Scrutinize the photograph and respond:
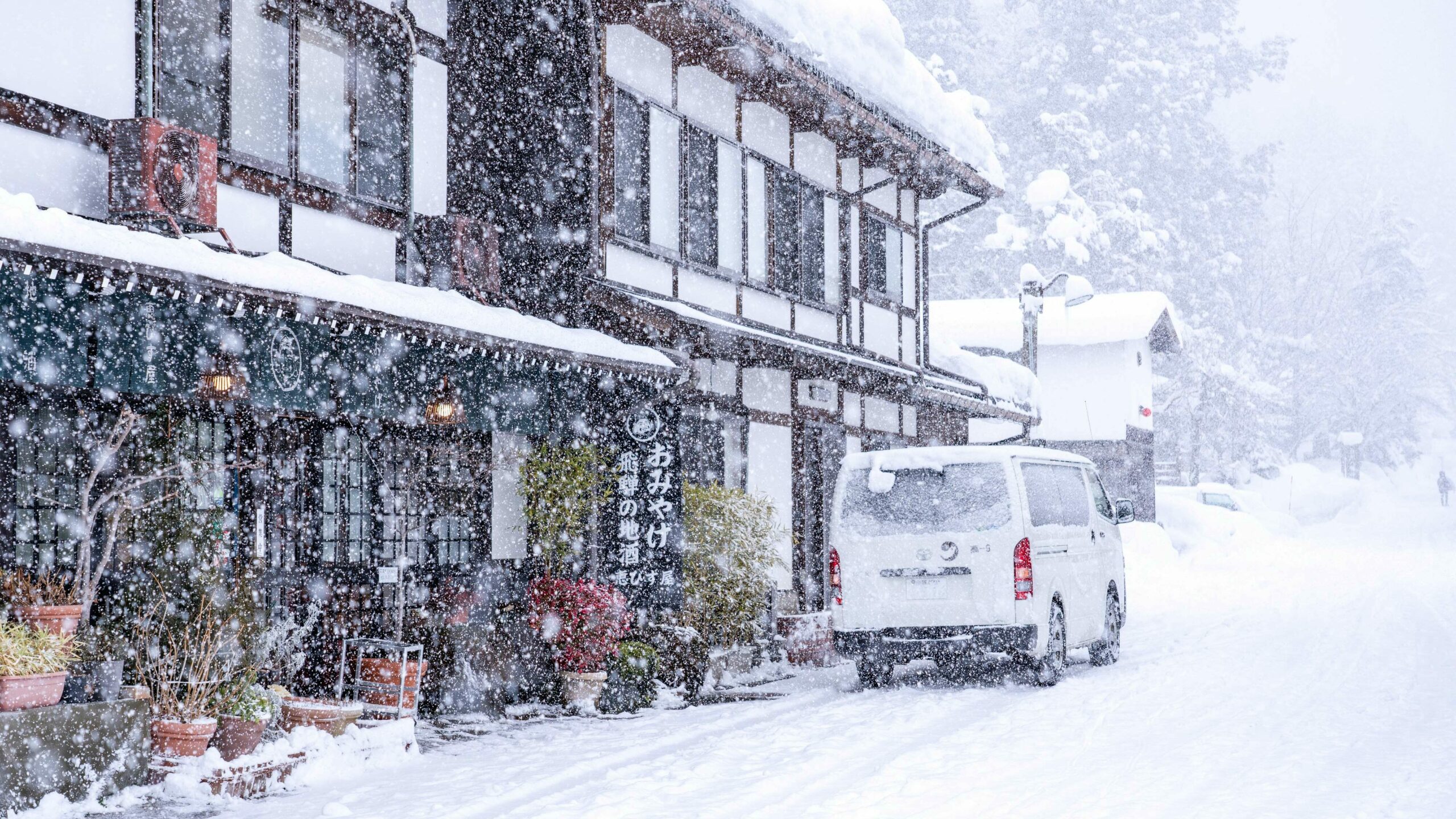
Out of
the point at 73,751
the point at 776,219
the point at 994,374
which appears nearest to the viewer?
the point at 73,751

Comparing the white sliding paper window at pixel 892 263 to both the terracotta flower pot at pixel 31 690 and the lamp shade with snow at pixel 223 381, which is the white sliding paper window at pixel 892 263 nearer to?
the lamp shade with snow at pixel 223 381

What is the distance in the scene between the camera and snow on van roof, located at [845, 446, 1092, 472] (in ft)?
38.6

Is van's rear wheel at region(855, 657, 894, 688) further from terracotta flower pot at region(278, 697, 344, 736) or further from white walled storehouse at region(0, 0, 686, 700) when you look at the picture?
terracotta flower pot at region(278, 697, 344, 736)

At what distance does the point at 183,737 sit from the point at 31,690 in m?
0.96

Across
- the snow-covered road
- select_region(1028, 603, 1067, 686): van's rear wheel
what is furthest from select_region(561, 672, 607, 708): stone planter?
select_region(1028, 603, 1067, 686): van's rear wheel

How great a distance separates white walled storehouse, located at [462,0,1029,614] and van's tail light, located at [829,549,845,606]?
2.64 metres

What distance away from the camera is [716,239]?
1564 cm

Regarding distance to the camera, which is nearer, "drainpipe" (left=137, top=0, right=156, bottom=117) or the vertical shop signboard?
"drainpipe" (left=137, top=0, right=156, bottom=117)

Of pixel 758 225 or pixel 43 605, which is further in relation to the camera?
pixel 758 225

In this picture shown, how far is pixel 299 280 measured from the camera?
8633 mm

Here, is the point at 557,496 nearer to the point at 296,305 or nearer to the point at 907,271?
the point at 296,305

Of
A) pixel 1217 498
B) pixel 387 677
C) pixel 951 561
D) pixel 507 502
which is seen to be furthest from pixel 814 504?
pixel 1217 498

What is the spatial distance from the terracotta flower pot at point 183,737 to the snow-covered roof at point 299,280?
2544 mm

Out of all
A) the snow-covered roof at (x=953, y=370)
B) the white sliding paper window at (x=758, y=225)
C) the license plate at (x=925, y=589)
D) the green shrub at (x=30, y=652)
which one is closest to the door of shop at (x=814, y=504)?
the snow-covered roof at (x=953, y=370)
